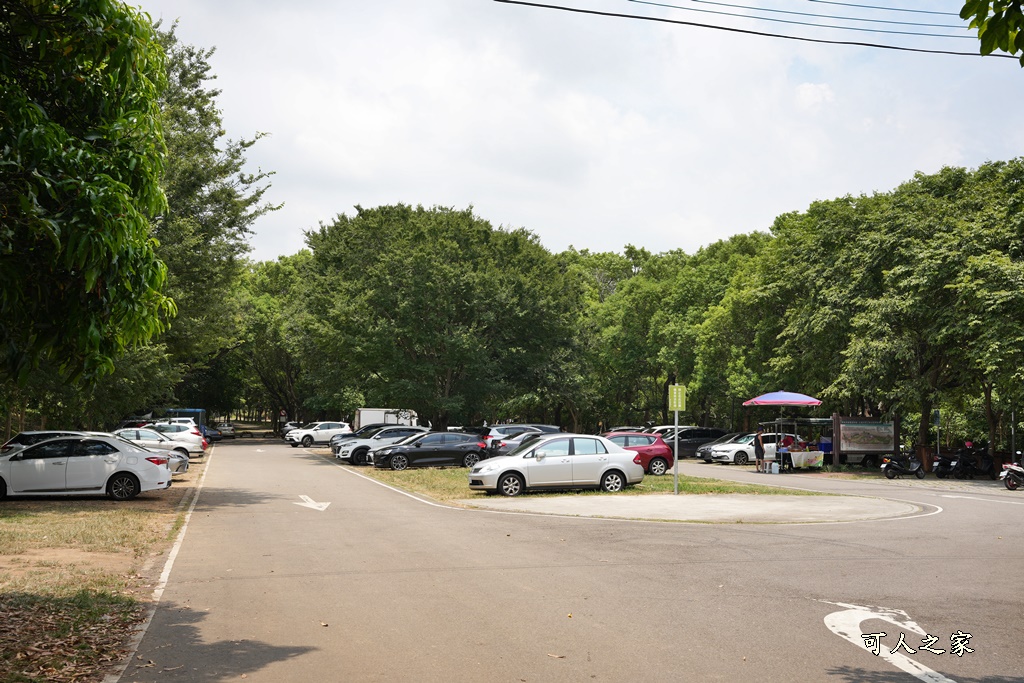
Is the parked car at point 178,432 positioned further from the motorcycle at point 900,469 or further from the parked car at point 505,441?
the motorcycle at point 900,469

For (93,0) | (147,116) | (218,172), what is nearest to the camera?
(93,0)

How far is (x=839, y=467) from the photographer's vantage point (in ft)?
123

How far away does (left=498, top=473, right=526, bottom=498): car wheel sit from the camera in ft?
72.1

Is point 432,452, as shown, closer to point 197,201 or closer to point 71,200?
point 197,201

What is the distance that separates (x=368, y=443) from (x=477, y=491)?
15110mm

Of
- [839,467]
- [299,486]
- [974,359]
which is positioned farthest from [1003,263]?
[299,486]

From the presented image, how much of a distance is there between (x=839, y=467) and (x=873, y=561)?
1080 inches

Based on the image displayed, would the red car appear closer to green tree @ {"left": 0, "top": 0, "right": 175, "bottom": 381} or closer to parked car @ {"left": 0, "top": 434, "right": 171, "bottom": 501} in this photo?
parked car @ {"left": 0, "top": 434, "right": 171, "bottom": 501}

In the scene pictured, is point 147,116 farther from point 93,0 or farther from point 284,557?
point 284,557

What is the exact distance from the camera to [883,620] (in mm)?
8273

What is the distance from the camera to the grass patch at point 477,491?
74.4 feet

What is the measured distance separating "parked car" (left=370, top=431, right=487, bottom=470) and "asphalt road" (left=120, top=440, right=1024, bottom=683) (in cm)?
1626

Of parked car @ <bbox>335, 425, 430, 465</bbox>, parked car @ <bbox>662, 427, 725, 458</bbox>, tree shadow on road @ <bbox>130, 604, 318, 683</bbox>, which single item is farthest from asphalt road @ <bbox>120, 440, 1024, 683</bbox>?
parked car @ <bbox>662, 427, 725, 458</bbox>

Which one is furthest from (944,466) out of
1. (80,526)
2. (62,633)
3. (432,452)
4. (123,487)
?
(62,633)
